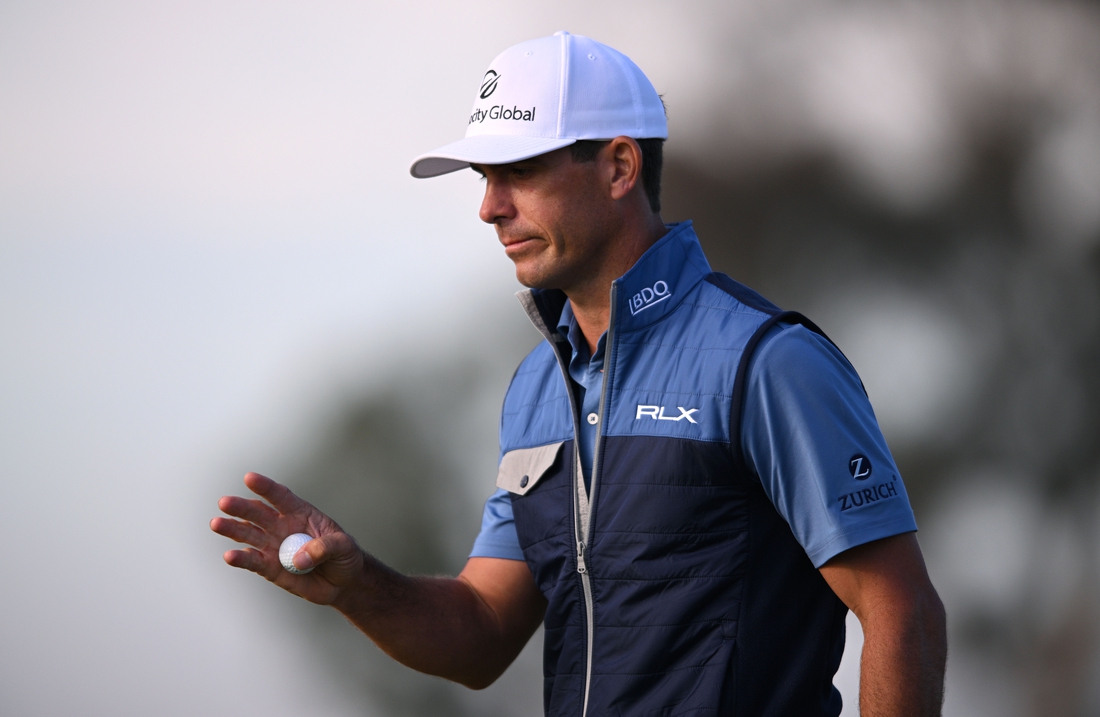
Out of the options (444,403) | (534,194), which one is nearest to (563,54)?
(534,194)

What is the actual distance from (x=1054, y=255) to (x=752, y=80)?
55.0 inches

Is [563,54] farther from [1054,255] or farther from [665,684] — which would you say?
[1054,255]

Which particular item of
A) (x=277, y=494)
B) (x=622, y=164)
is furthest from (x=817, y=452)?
(x=277, y=494)

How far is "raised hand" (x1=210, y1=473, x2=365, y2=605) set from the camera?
1.45 metres

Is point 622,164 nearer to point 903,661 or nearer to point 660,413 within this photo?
point 660,413

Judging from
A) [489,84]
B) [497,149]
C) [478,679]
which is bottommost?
[478,679]

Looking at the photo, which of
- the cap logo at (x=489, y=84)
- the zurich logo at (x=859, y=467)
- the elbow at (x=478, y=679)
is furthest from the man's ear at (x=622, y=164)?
the elbow at (x=478, y=679)

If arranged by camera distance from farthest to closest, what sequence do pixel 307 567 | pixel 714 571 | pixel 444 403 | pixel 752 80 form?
pixel 752 80 → pixel 444 403 → pixel 307 567 → pixel 714 571

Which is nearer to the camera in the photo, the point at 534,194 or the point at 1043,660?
the point at 534,194

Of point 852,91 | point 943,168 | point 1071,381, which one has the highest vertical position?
point 852,91

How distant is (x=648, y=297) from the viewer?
A: 1.46 m

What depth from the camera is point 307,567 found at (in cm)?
146

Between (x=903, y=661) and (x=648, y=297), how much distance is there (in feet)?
2.00

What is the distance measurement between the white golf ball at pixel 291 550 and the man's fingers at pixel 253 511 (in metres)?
0.04
